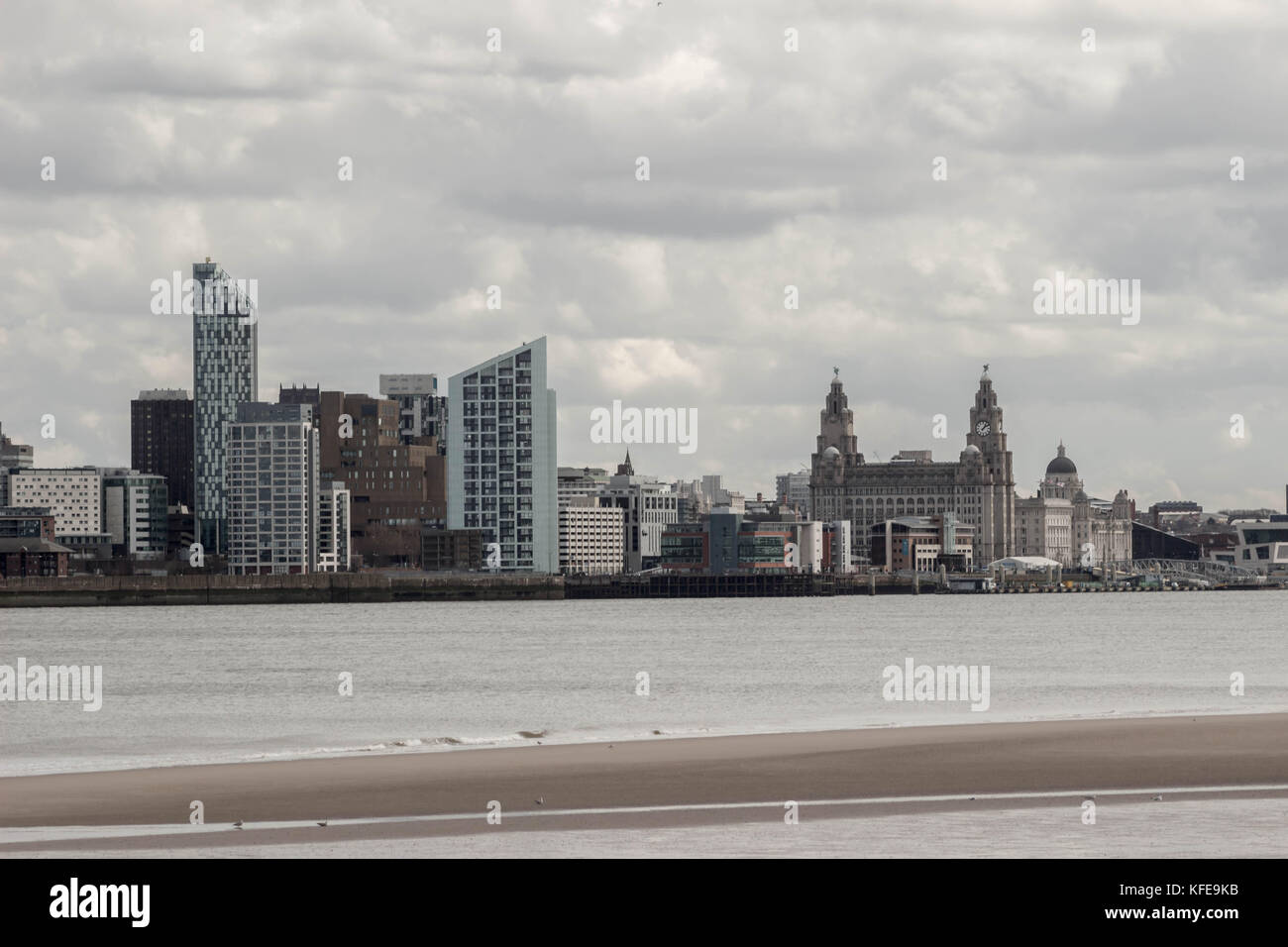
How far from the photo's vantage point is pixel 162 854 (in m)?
26.5

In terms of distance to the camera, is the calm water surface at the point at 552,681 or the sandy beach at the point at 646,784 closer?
the sandy beach at the point at 646,784

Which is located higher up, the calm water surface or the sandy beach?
the sandy beach

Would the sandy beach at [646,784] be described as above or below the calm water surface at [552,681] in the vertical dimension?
above

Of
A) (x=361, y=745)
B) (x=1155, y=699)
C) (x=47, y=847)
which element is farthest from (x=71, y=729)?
(x=1155, y=699)

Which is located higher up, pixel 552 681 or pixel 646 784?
pixel 646 784

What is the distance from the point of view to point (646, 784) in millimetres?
34812

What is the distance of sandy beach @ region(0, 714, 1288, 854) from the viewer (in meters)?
30.0

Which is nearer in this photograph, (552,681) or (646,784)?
(646,784)

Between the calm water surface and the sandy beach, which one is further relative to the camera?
the calm water surface

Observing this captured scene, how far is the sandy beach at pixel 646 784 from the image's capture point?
2995cm
